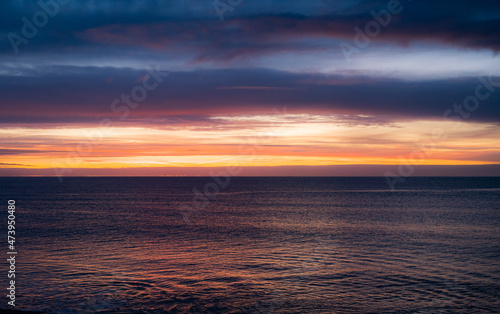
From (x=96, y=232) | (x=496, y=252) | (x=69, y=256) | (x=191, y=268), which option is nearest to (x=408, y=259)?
(x=496, y=252)

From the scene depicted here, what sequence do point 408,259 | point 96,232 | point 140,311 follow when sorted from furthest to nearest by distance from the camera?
point 96,232 → point 408,259 → point 140,311

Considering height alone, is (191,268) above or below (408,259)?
below

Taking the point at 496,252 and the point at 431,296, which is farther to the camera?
the point at 496,252

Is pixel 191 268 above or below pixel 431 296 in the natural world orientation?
below

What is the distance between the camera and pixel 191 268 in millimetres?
30109

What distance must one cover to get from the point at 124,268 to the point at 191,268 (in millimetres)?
5123

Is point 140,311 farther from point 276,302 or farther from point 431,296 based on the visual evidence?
point 431,296

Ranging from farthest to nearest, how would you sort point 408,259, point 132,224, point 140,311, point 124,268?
point 132,224, point 408,259, point 124,268, point 140,311

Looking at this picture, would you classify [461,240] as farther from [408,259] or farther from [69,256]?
[69,256]

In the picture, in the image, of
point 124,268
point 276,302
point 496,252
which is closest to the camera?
point 276,302

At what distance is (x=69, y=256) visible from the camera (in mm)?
34406

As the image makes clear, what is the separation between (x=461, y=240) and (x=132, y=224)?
4391 cm

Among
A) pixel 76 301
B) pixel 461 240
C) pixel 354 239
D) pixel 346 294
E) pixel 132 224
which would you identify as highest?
pixel 461 240

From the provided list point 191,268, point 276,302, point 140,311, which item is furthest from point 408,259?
point 140,311
